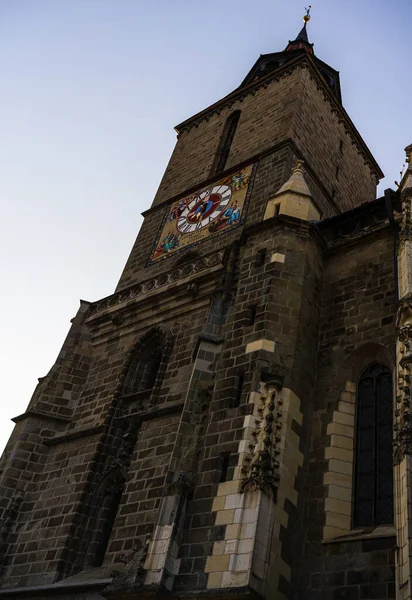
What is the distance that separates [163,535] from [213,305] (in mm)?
4395

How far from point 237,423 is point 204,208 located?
9.35m

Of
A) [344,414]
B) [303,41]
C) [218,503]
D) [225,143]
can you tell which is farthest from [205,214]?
[303,41]

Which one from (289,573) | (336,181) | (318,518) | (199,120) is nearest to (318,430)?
(318,518)

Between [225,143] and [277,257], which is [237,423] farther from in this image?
[225,143]

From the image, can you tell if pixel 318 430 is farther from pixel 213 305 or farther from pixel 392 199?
pixel 392 199

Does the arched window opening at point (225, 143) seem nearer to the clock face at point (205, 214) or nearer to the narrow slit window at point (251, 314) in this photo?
the clock face at point (205, 214)

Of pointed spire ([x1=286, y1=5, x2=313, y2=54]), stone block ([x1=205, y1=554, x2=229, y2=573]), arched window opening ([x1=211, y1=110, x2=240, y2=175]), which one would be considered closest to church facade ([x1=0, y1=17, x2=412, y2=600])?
stone block ([x1=205, y1=554, x2=229, y2=573])

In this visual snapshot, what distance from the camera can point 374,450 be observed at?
30.1 ft

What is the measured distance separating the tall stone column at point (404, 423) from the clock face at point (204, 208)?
23.6 feet

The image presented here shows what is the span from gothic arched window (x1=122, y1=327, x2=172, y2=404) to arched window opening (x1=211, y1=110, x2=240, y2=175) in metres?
7.04

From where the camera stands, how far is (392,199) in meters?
11.6

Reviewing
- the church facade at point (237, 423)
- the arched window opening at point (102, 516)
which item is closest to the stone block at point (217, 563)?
the church facade at point (237, 423)

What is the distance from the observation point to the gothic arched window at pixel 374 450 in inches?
340

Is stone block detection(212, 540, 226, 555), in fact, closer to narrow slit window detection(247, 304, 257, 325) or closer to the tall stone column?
the tall stone column
